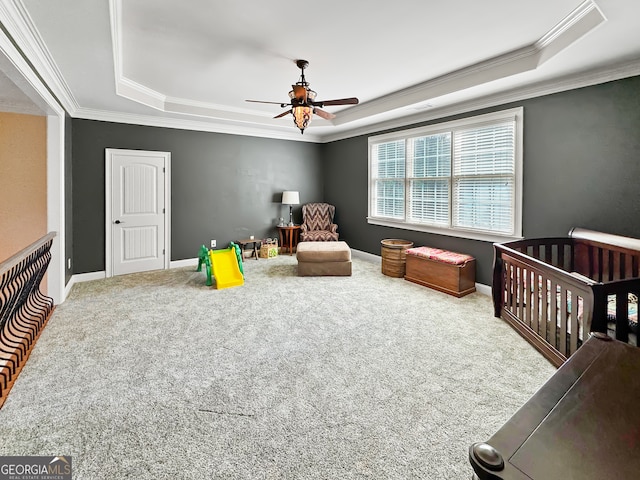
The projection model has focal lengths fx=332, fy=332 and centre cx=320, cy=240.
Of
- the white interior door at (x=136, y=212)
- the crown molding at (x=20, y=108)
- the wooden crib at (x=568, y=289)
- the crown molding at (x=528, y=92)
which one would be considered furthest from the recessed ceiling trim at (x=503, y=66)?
the crown molding at (x=20, y=108)

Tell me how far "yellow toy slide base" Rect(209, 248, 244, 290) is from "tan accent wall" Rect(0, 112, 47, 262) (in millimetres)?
2077

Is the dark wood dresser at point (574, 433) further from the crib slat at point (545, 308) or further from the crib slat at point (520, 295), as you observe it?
the crib slat at point (520, 295)

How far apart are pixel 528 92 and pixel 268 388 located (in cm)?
419

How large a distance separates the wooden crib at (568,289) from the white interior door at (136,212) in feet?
16.7

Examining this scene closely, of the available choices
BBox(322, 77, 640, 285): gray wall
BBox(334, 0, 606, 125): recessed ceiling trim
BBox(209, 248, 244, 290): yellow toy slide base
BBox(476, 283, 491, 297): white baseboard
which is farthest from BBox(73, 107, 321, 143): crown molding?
BBox(476, 283, 491, 297): white baseboard

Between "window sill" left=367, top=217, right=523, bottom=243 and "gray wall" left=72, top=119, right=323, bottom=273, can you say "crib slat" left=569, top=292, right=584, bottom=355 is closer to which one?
"window sill" left=367, top=217, right=523, bottom=243

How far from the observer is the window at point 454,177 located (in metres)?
4.17

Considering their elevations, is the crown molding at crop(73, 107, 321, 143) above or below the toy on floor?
above

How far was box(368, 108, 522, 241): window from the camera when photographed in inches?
164

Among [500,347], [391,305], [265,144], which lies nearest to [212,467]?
[500,347]

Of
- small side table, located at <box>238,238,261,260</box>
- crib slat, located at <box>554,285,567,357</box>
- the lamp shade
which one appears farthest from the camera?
the lamp shade

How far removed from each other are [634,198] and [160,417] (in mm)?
4275

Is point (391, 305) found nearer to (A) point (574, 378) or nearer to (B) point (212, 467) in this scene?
(B) point (212, 467)

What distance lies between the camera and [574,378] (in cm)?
91
